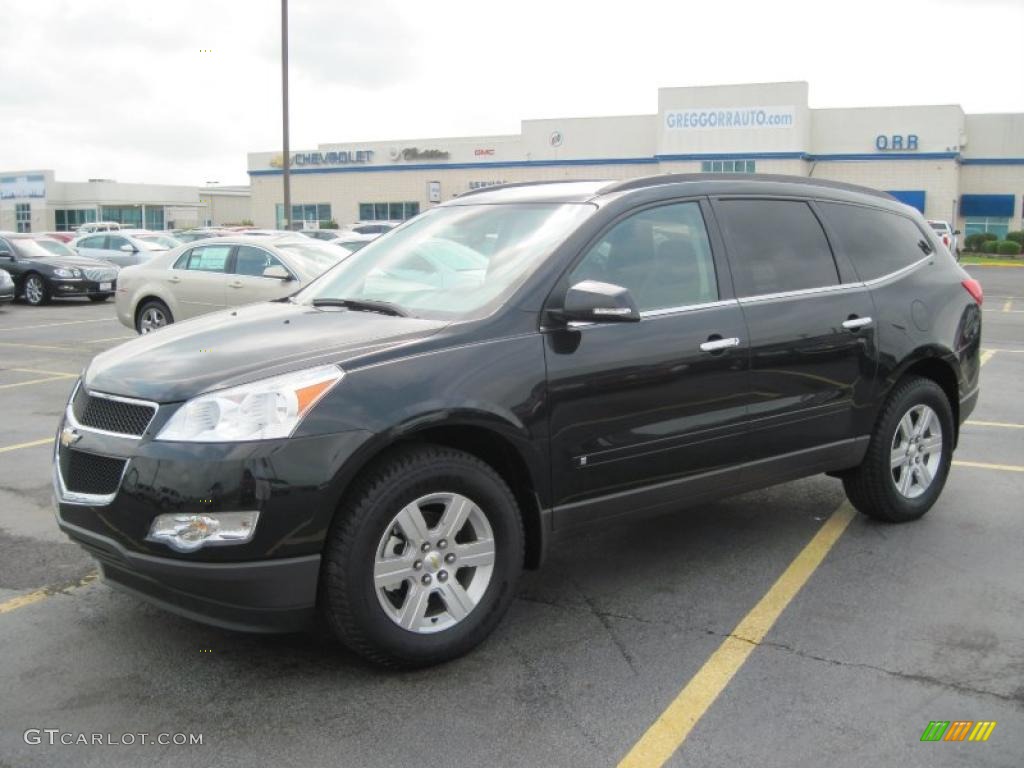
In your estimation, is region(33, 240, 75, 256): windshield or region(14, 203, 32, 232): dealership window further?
region(14, 203, 32, 232): dealership window

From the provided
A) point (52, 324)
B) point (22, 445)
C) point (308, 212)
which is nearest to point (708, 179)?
point (22, 445)

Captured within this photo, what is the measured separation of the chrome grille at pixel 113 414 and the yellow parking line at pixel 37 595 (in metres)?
1.06

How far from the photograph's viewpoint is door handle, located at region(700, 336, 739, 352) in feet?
14.9

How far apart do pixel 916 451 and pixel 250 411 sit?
3.84m

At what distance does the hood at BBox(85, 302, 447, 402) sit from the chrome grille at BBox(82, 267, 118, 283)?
1924 cm

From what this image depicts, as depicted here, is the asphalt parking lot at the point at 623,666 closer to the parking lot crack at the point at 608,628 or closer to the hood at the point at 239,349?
the parking lot crack at the point at 608,628

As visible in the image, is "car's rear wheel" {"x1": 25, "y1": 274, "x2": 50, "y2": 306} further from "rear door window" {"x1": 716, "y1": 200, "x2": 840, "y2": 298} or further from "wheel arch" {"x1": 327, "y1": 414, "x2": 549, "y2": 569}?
"wheel arch" {"x1": 327, "y1": 414, "x2": 549, "y2": 569}

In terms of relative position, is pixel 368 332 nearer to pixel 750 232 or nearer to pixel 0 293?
pixel 750 232

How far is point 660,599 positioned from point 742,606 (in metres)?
0.36

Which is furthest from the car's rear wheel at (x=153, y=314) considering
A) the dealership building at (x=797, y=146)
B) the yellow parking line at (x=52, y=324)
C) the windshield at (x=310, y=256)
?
the dealership building at (x=797, y=146)

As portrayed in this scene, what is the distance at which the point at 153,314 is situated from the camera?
45.8 feet

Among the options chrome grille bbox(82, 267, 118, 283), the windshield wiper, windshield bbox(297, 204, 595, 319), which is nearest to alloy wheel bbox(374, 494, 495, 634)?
windshield bbox(297, 204, 595, 319)

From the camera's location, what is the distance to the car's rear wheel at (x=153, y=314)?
45.5ft

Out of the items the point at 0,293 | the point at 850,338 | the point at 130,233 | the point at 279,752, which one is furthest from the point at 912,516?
the point at 130,233
